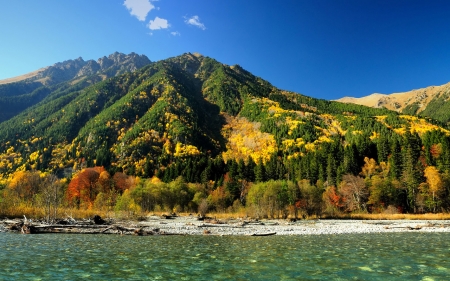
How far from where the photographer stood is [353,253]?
819 inches

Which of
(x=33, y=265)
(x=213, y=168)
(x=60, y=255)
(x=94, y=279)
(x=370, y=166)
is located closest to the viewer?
(x=94, y=279)

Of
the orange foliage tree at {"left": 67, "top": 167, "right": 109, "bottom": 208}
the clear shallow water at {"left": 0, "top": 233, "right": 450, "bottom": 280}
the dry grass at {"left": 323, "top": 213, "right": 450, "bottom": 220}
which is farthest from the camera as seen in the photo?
the orange foliage tree at {"left": 67, "top": 167, "right": 109, "bottom": 208}

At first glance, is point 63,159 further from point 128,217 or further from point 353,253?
point 353,253

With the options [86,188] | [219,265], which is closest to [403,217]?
[219,265]

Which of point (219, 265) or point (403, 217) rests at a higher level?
point (219, 265)

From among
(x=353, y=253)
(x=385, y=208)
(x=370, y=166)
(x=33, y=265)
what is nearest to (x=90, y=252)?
(x=33, y=265)

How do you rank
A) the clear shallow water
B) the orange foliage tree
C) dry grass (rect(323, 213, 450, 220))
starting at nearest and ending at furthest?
the clear shallow water → dry grass (rect(323, 213, 450, 220)) → the orange foliage tree

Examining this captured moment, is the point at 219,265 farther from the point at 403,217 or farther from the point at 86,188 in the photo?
the point at 86,188

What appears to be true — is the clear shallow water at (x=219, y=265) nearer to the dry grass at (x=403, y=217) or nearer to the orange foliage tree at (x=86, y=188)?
the dry grass at (x=403, y=217)

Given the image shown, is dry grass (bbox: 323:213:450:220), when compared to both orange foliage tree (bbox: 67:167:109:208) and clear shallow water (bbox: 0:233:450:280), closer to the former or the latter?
clear shallow water (bbox: 0:233:450:280)

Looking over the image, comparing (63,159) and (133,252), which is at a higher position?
(63,159)

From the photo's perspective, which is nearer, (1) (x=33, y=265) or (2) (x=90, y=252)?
(1) (x=33, y=265)

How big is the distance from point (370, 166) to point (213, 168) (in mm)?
71765

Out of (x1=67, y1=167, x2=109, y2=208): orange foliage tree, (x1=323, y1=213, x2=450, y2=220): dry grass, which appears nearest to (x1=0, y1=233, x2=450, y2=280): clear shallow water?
(x1=323, y1=213, x2=450, y2=220): dry grass
